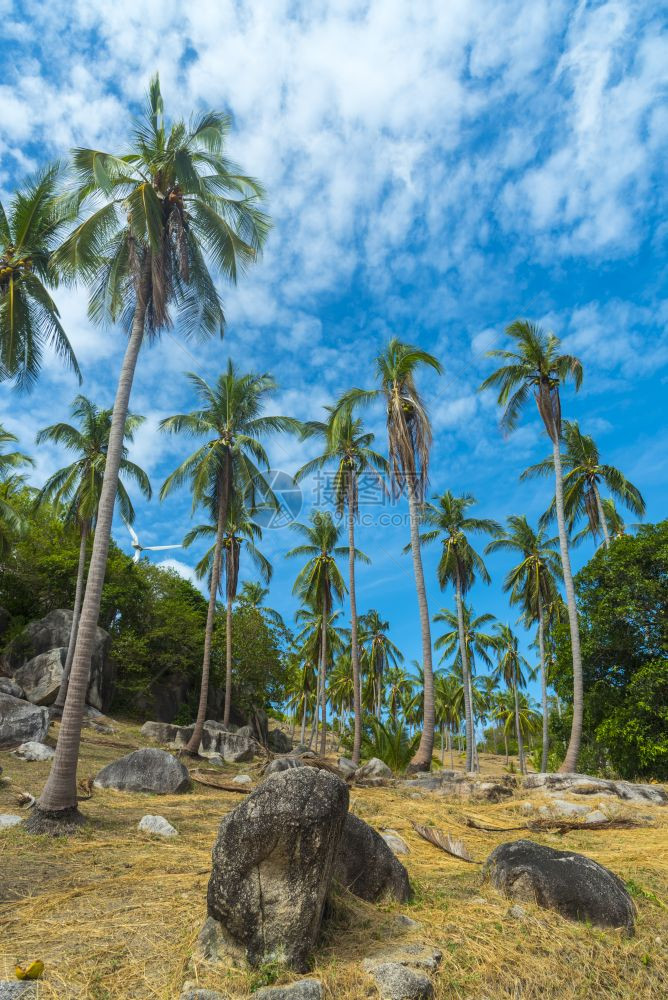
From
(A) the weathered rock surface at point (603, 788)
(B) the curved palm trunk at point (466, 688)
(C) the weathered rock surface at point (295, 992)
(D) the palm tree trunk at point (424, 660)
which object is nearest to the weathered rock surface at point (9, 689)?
(D) the palm tree trunk at point (424, 660)

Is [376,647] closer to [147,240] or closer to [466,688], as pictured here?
[466,688]

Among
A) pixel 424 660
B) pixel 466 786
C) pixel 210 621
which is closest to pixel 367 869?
pixel 466 786

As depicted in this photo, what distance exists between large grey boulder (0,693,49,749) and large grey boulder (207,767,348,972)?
11.6m

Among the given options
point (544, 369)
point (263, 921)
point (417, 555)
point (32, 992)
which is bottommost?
point (32, 992)

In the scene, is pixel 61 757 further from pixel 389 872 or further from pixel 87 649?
pixel 389 872

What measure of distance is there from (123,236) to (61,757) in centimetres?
940

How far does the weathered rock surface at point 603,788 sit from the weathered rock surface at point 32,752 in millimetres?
11064

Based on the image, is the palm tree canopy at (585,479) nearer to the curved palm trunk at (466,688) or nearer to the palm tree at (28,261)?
the curved palm trunk at (466,688)

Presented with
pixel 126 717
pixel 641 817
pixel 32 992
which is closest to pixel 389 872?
pixel 32 992

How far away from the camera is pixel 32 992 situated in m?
3.09

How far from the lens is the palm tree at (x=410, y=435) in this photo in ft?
59.3

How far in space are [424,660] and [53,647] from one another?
16655 millimetres

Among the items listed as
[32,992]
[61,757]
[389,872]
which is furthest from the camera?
[61,757]

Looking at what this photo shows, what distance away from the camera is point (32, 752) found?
40.2 feet
